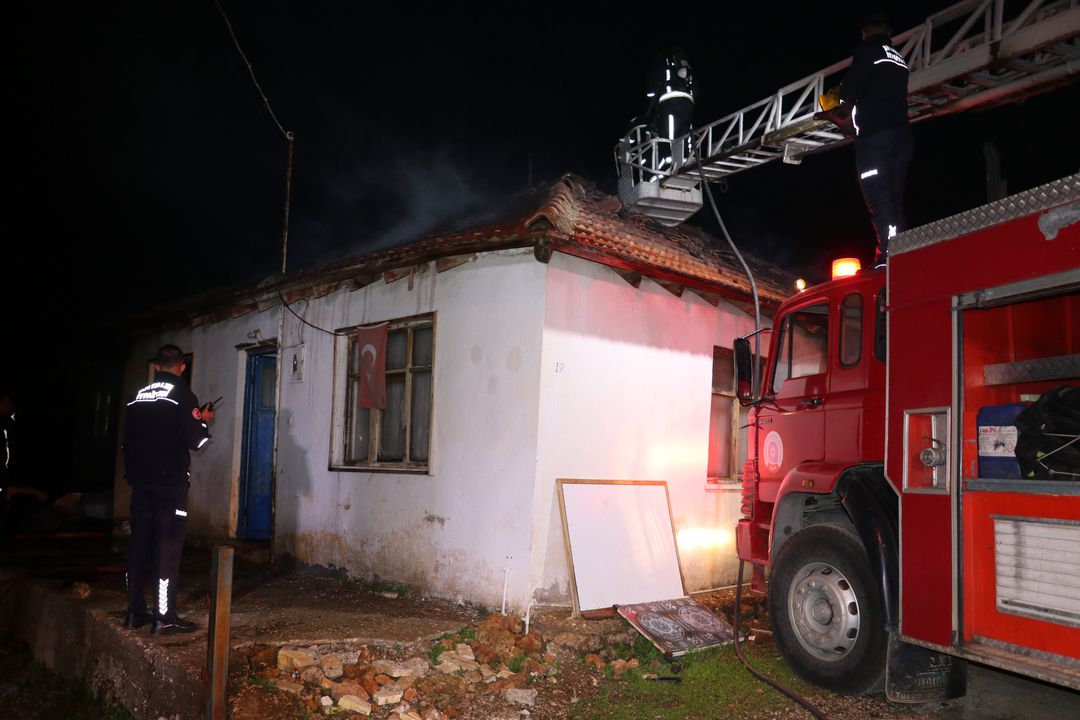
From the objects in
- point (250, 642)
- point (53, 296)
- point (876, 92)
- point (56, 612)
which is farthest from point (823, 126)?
point (53, 296)

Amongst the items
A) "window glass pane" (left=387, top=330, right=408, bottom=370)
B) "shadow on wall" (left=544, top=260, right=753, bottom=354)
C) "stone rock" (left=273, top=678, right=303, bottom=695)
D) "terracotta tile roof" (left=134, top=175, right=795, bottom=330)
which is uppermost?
"terracotta tile roof" (left=134, top=175, right=795, bottom=330)

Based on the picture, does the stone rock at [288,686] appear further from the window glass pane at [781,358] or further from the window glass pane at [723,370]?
the window glass pane at [723,370]

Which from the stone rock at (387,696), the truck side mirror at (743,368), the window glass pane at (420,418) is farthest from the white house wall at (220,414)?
the truck side mirror at (743,368)

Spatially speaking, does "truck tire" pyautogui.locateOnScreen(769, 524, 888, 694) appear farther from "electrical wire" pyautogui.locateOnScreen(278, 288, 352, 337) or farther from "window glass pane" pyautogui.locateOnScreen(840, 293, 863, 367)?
"electrical wire" pyautogui.locateOnScreen(278, 288, 352, 337)

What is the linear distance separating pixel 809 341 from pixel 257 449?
7.53 metres

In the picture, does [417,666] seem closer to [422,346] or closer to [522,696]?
[522,696]

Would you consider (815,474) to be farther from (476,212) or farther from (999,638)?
(476,212)

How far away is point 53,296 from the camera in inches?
703

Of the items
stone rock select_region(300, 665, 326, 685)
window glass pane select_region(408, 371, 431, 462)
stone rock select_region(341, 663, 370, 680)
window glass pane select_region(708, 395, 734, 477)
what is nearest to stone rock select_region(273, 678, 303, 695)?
stone rock select_region(300, 665, 326, 685)

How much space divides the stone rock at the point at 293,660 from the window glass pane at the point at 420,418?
2.81 metres

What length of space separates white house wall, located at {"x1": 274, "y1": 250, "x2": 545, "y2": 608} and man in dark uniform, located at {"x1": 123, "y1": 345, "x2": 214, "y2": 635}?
2.37 meters

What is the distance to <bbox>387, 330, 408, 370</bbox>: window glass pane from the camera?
814 cm

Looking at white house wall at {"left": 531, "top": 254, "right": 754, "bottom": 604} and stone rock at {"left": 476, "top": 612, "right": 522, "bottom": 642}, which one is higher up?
white house wall at {"left": 531, "top": 254, "right": 754, "bottom": 604}

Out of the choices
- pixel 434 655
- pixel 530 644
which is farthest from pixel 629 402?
pixel 434 655
